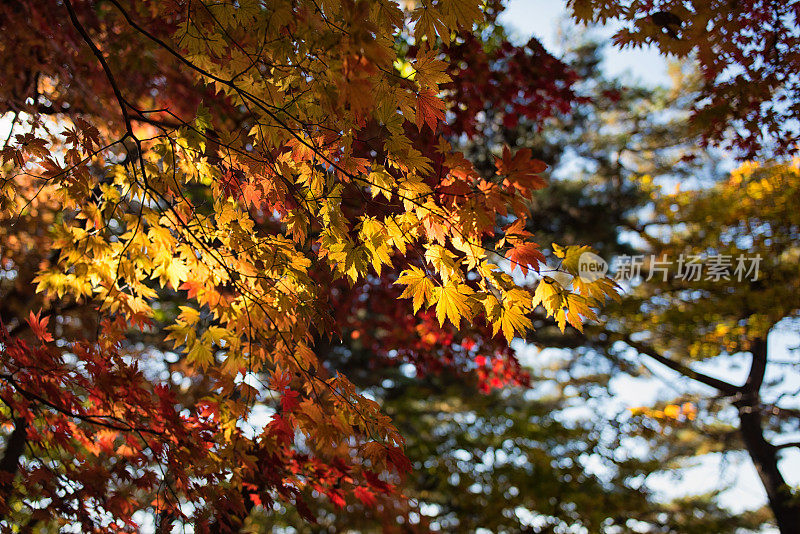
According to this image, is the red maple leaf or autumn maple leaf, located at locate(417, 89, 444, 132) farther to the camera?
A: autumn maple leaf, located at locate(417, 89, 444, 132)

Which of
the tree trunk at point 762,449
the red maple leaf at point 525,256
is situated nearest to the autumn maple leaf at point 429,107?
the red maple leaf at point 525,256

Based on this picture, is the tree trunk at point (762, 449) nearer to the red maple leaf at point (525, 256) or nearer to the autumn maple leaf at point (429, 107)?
the red maple leaf at point (525, 256)

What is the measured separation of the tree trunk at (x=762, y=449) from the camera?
6.33 meters

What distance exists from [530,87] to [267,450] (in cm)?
372

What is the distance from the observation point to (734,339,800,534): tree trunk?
6.33 m

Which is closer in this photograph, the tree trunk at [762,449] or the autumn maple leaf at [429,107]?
the autumn maple leaf at [429,107]

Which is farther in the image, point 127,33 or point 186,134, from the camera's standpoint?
point 127,33

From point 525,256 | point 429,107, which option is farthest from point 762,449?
point 429,107

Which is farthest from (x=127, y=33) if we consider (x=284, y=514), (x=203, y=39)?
(x=284, y=514)

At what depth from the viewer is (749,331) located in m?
6.45

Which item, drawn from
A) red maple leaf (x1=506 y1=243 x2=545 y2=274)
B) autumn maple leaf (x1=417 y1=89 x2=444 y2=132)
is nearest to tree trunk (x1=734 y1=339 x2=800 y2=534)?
red maple leaf (x1=506 y1=243 x2=545 y2=274)

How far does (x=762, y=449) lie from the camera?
674cm

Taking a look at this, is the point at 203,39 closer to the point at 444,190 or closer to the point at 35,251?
the point at 444,190

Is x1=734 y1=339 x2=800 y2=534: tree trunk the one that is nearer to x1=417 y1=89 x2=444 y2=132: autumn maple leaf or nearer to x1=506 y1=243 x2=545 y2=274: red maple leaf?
x1=506 y1=243 x2=545 y2=274: red maple leaf
